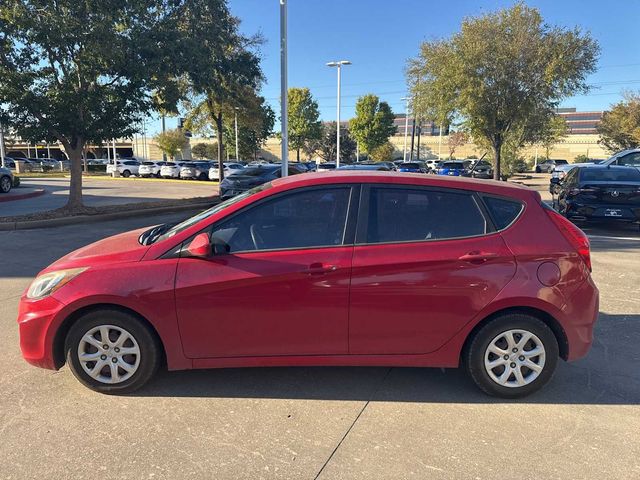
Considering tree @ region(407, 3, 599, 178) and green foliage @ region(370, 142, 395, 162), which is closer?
tree @ region(407, 3, 599, 178)

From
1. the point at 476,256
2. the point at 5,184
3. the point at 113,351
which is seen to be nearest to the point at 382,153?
the point at 5,184

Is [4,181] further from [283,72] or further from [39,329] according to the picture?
[39,329]

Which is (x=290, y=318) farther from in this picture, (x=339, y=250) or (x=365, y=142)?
(x=365, y=142)

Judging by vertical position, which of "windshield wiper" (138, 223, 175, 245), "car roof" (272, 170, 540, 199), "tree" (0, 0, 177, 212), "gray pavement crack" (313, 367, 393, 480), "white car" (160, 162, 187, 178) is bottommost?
"gray pavement crack" (313, 367, 393, 480)

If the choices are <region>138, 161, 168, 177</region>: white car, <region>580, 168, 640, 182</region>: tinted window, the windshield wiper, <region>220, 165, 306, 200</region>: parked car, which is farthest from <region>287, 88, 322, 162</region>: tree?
the windshield wiper

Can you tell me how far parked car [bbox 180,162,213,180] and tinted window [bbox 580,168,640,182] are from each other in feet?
99.2

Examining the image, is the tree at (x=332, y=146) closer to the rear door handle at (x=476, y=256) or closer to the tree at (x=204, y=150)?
the tree at (x=204, y=150)

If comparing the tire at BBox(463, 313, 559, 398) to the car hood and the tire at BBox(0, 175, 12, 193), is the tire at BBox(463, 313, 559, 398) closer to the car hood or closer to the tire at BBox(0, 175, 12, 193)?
the car hood

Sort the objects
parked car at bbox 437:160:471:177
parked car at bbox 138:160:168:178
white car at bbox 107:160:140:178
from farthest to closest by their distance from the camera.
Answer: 1. white car at bbox 107:160:140:178
2. parked car at bbox 138:160:168:178
3. parked car at bbox 437:160:471:177

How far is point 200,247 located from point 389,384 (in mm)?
1804

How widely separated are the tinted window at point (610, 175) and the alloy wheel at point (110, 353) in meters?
11.0

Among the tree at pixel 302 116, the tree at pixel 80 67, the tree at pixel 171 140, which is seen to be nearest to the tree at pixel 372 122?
the tree at pixel 302 116

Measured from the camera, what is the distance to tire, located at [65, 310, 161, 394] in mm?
3283

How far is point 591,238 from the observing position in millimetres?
10250
